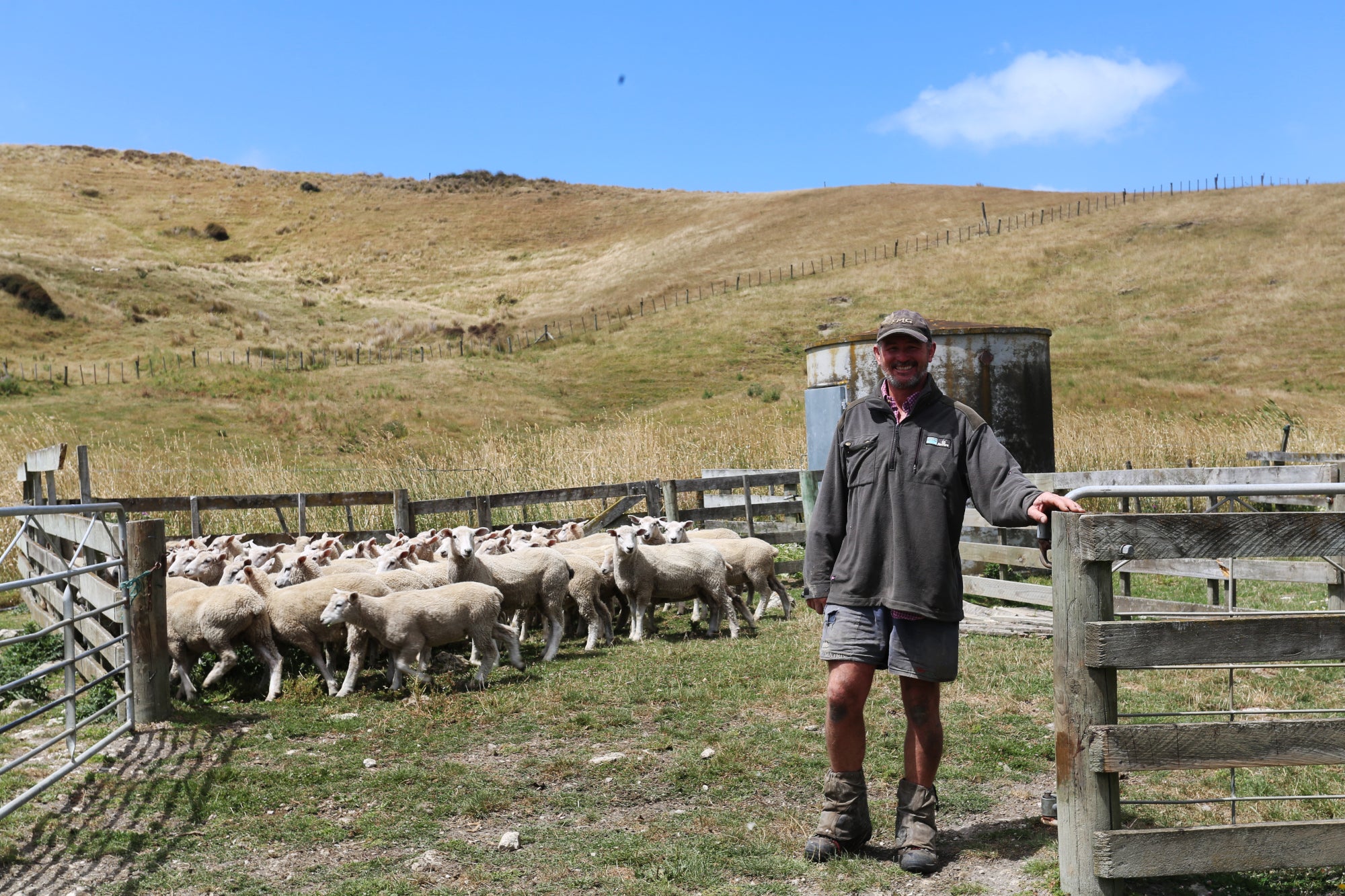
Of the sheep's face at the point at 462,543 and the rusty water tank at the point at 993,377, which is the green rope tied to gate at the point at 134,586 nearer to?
the sheep's face at the point at 462,543

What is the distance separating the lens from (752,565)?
12164mm

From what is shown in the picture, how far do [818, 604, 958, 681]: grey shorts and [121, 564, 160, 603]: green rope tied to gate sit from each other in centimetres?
527

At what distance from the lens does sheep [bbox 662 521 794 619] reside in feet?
39.9

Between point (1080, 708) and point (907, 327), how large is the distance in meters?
1.79

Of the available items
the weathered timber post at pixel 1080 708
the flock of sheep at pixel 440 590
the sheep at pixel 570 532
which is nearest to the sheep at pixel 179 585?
the flock of sheep at pixel 440 590

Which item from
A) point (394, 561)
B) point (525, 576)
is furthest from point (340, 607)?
point (525, 576)

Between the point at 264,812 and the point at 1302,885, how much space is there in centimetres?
509

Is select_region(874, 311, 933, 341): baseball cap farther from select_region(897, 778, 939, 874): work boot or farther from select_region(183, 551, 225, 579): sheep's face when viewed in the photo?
select_region(183, 551, 225, 579): sheep's face

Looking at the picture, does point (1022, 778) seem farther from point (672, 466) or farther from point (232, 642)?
point (672, 466)

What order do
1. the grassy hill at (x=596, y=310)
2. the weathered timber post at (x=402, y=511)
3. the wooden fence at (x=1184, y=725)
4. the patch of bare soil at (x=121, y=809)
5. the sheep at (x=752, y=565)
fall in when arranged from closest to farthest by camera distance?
the wooden fence at (x=1184, y=725) → the patch of bare soil at (x=121, y=809) → the sheep at (x=752, y=565) → the weathered timber post at (x=402, y=511) → the grassy hill at (x=596, y=310)

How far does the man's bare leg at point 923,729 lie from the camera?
15.5 feet

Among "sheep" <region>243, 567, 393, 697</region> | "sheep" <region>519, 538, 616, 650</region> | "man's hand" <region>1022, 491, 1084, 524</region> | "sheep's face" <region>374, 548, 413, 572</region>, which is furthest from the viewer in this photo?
"sheep" <region>519, 538, 616, 650</region>

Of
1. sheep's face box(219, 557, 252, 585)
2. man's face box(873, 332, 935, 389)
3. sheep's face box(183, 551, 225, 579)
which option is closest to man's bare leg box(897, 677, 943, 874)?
man's face box(873, 332, 935, 389)

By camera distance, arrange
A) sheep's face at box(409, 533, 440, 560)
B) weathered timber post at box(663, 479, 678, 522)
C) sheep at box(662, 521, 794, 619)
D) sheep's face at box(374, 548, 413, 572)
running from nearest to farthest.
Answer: sheep's face at box(374, 548, 413, 572) < sheep's face at box(409, 533, 440, 560) < sheep at box(662, 521, 794, 619) < weathered timber post at box(663, 479, 678, 522)
